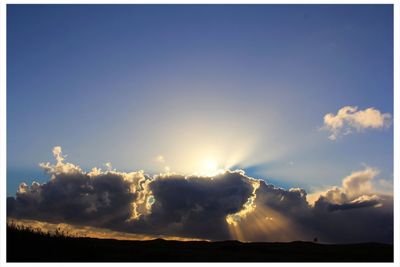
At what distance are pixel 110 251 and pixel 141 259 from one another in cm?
404

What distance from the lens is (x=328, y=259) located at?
24.3 m

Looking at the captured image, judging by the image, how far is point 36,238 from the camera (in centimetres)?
2833

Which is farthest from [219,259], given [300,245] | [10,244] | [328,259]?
[10,244]

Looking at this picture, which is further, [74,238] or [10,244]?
[74,238]

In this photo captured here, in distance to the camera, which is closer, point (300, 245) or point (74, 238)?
point (74, 238)

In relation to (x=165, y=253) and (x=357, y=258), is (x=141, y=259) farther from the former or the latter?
(x=357, y=258)

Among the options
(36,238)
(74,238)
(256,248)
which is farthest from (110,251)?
(256,248)
